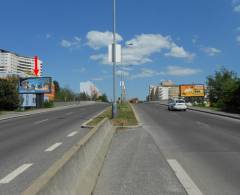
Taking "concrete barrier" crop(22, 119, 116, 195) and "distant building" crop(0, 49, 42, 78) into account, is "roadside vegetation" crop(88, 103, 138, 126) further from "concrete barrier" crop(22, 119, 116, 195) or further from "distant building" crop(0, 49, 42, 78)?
"distant building" crop(0, 49, 42, 78)

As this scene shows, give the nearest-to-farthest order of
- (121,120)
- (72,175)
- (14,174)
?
1. (72,175)
2. (14,174)
3. (121,120)

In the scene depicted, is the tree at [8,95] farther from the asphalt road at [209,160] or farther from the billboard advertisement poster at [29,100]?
the asphalt road at [209,160]

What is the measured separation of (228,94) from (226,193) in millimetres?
38427

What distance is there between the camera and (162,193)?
6027 mm

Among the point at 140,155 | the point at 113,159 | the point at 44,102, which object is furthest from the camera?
the point at 44,102

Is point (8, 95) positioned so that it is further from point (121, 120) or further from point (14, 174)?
point (14, 174)

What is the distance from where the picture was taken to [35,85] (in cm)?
6084

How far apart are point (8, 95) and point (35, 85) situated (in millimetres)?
9397

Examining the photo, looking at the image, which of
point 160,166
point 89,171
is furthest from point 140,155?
point 89,171

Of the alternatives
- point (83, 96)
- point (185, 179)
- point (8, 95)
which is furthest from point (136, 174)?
point (83, 96)

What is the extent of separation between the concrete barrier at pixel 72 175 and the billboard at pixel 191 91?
283 feet

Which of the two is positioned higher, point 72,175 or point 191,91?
point 191,91

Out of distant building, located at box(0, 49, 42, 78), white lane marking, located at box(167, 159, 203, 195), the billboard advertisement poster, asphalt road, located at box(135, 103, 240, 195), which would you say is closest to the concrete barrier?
white lane marking, located at box(167, 159, 203, 195)

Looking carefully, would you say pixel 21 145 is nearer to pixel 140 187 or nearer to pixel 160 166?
pixel 160 166
